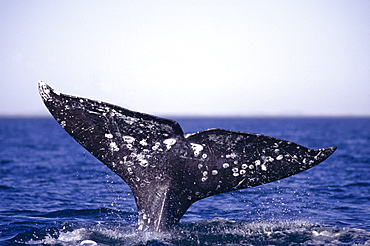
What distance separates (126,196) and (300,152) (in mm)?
8067

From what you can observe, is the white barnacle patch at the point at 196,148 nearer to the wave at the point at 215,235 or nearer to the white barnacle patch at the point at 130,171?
the white barnacle patch at the point at 130,171

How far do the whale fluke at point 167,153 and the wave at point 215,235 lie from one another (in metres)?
0.68

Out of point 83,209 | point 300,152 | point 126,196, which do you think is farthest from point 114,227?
point 126,196

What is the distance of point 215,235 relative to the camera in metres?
6.99

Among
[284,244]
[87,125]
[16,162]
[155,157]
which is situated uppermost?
[87,125]

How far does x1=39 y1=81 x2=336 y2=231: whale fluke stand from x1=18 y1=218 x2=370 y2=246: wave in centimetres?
68

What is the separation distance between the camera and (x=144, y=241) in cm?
601

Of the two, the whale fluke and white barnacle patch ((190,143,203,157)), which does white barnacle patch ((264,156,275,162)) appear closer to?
the whale fluke

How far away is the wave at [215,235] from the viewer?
21.0ft

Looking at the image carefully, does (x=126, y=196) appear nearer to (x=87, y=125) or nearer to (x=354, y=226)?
(x=354, y=226)

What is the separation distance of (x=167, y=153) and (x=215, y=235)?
2139 millimetres

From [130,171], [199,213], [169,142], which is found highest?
[169,142]

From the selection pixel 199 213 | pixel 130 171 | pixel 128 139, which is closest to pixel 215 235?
pixel 130 171

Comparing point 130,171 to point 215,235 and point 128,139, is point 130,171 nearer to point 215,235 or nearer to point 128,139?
point 128,139
